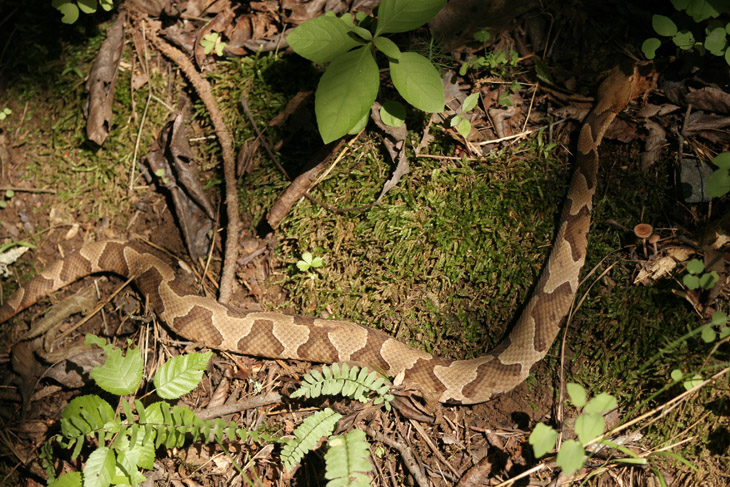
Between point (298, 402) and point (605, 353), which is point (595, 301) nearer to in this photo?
point (605, 353)

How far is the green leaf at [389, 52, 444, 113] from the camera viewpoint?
269 centimetres

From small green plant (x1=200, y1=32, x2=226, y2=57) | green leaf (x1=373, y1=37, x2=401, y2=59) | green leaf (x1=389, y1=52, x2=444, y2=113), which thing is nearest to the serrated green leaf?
green leaf (x1=389, y1=52, x2=444, y2=113)

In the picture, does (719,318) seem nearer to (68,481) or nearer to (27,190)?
(68,481)

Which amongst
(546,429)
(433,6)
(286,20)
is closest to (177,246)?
(286,20)

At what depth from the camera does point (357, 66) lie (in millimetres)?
2621

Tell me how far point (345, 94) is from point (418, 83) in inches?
16.6

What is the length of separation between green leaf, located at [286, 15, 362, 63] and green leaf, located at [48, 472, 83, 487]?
8.52ft

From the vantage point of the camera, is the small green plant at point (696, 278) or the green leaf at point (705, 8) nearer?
the small green plant at point (696, 278)

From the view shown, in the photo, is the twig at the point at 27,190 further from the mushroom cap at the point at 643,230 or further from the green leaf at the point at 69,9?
the mushroom cap at the point at 643,230

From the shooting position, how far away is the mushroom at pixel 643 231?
2.86 metres

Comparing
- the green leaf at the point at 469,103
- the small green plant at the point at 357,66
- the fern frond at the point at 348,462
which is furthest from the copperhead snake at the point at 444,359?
the small green plant at the point at 357,66

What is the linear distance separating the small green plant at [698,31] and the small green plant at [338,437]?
2.52 meters

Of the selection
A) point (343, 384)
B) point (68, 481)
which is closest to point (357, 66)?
point (343, 384)

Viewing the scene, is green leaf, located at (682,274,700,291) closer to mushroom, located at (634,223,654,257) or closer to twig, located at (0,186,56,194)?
mushroom, located at (634,223,654,257)
